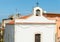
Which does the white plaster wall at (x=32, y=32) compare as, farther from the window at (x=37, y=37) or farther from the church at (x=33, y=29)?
the window at (x=37, y=37)

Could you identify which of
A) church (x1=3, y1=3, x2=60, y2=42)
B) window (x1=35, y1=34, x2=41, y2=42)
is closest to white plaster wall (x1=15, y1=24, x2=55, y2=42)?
church (x1=3, y1=3, x2=60, y2=42)

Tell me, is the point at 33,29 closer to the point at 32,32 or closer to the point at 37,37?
the point at 32,32

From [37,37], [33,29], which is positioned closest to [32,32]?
[33,29]

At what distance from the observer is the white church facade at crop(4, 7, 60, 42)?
19.5 m

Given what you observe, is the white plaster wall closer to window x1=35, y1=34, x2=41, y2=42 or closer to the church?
the church

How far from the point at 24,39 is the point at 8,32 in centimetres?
250

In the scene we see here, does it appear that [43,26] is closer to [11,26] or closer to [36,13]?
[36,13]

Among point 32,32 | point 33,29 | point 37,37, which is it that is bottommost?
point 37,37

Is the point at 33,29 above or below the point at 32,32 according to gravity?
above

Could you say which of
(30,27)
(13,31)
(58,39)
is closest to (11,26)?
(13,31)

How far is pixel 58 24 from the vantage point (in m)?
23.9

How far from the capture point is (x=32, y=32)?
2002 centimetres

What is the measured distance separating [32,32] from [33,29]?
1.07ft

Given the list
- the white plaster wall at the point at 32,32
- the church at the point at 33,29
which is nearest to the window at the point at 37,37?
the church at the point at 33,29
